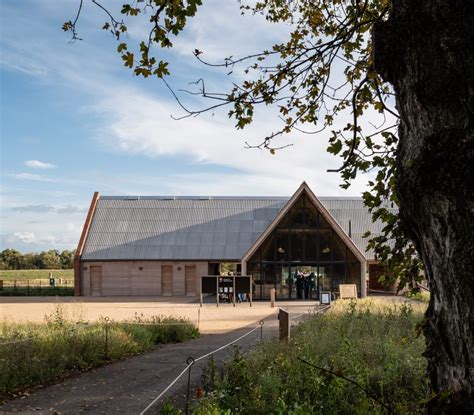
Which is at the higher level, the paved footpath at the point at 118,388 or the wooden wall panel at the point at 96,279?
the wooden wall panel at the point at 96,279

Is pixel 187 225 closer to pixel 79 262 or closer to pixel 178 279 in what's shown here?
pixel 178 279

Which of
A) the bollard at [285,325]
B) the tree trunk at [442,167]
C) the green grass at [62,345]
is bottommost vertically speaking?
the green grass at [62,345]

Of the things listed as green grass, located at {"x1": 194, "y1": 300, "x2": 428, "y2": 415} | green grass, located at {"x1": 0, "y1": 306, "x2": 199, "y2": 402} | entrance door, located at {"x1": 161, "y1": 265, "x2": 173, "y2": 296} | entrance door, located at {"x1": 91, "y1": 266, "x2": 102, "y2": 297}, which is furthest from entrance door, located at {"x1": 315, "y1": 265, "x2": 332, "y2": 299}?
green grass, located at {"x1": 194, "y1": 300, "x2": 428, "y2": 415}

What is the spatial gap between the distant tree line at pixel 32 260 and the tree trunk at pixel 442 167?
74.9 m

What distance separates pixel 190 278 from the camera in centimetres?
3825

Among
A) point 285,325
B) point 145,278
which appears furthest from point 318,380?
point 145,278

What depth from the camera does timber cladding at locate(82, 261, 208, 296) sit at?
3788cm

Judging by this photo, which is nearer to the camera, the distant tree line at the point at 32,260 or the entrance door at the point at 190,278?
the entrance door at the point at 190,278

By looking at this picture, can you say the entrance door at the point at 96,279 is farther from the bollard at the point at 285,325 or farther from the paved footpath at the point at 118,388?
the bollard at the point at 285,325

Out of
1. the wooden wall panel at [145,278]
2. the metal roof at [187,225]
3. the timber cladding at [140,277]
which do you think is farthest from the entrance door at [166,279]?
the metal roof at [187,225]

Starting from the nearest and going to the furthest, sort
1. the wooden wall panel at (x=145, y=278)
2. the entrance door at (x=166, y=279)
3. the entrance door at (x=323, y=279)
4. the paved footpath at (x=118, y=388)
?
the paved footpath at (x=118, y=388) → the entrance door at (x=323, y=279) → the wooden wall panel at (x=145, y=278) → the entrance door at (x=166, y=279)

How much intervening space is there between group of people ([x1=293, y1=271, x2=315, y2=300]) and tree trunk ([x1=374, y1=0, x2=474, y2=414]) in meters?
30.9

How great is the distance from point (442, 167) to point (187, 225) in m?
38.0

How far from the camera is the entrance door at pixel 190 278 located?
37969 millimetres
